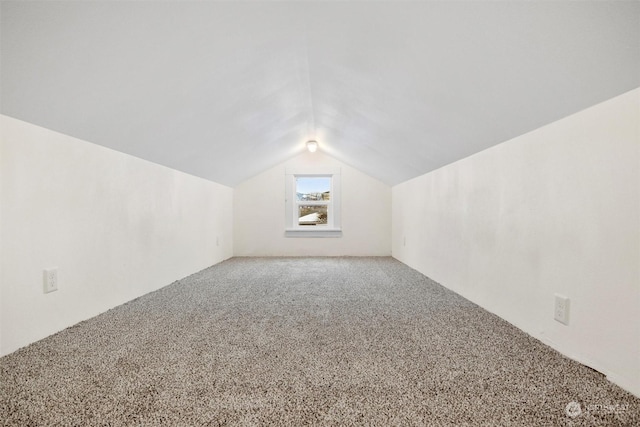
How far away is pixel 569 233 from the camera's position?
1.54 meters

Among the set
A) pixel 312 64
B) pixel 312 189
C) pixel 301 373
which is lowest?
pixel 301 373

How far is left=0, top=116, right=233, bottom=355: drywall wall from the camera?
155 cm

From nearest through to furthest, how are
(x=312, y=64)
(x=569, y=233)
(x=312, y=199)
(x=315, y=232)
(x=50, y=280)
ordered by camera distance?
(x=569, y=233) → (x=50, y=280) → (x=312, y=64) → (x=315, y=232) → (x=312, y=199)

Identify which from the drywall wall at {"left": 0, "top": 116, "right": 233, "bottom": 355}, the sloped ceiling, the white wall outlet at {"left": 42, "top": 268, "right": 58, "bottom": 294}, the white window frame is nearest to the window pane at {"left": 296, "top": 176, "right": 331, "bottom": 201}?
the white window frame

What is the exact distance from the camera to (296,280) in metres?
3.37

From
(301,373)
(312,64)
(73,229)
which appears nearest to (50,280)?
(73,229)

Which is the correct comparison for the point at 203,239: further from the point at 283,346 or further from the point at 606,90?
the point at 606,90

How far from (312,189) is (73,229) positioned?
4060mm

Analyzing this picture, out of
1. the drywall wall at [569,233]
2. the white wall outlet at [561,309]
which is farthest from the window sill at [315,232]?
the white wall outlet at [561,309]

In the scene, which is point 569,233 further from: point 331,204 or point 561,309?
point 331,204

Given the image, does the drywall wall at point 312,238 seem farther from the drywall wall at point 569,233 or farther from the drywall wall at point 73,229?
the drywall wall at point 569,233

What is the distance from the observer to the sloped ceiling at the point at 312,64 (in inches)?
46.6

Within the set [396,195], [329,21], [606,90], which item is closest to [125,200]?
[329,21]

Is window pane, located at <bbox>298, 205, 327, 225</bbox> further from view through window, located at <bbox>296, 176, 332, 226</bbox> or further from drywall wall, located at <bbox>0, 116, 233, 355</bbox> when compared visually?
drywall wall, located at <bbox>0, 116, 233, 355</bbox>
